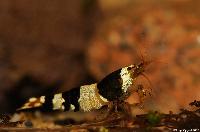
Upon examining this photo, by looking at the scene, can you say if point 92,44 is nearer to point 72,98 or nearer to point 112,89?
point 72,98

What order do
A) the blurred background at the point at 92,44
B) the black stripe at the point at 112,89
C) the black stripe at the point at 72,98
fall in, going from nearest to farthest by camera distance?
1. the black stripe at the point at 112,89
2. the black stripe at the point at 72,98
3. the blurred background at the point at 92,44

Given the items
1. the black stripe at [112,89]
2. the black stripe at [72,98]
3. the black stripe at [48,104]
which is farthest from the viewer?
the black stripe at [48,104]

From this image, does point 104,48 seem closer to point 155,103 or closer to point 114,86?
point 155,103

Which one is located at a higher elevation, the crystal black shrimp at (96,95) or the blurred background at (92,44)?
the blurred background at (92,44)

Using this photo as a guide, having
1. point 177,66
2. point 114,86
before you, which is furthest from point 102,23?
point 114,86

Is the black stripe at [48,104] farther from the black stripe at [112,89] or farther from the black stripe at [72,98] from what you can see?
the black stripe at [112,89]

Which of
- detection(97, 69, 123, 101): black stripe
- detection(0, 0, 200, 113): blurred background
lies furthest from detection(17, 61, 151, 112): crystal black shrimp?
detection(0, 0, 200, 113): blurred background

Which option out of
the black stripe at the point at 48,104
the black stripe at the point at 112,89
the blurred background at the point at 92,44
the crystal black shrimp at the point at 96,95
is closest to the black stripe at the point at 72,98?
the crystal black shrimp at the point at 96,95
